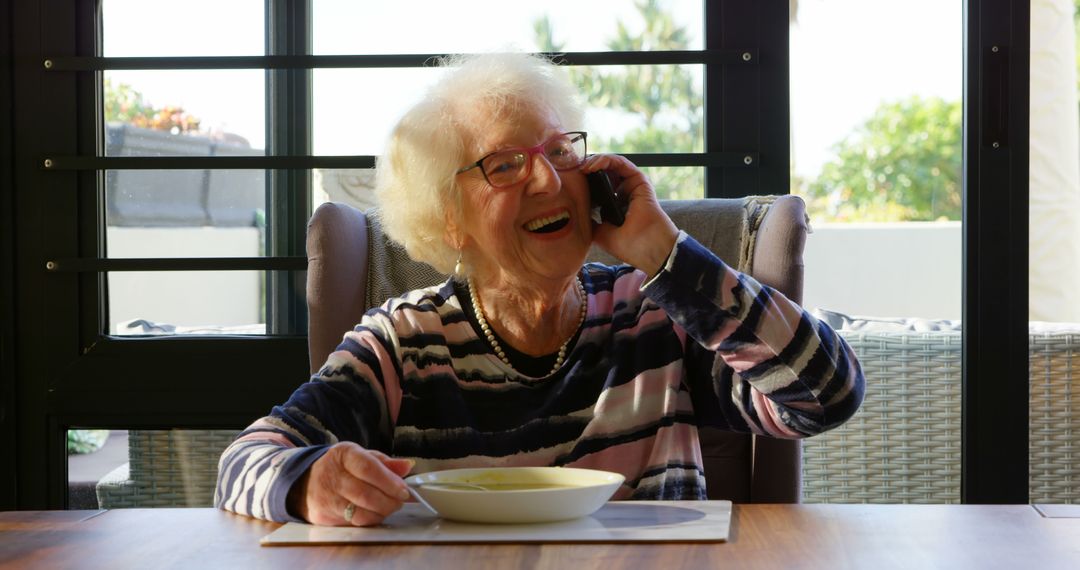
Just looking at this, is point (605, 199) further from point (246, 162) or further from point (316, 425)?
point (246, 162)

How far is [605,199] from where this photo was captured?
5.31 ft

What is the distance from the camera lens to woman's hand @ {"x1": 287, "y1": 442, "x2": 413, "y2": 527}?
3.75 feet

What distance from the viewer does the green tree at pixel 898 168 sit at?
293cm

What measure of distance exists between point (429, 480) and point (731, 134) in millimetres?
1667

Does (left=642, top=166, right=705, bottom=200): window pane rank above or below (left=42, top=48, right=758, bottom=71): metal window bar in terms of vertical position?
below

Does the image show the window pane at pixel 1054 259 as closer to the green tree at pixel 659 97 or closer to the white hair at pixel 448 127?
the green tree at pixel 659 97

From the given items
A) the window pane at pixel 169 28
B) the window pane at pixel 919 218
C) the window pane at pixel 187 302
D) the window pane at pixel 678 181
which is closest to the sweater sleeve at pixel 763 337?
the window pane at pixel 678 181

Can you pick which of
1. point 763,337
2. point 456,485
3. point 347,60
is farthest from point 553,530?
point 347,60

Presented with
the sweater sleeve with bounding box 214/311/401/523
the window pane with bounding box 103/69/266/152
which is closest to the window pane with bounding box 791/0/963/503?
the window pane with bounding box 103/69/266/152

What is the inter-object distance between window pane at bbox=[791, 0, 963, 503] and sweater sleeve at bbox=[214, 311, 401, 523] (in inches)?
55.1

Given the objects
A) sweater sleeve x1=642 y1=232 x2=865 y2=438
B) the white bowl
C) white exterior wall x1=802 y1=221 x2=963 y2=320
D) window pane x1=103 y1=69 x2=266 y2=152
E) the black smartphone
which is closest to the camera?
the white bowl

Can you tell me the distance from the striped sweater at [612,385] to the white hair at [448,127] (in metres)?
0.11

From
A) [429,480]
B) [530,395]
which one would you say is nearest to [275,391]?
[530,395]

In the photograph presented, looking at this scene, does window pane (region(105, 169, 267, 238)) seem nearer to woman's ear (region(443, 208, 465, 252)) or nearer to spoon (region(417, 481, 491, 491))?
woman's ear (region(443, 208, 465, 252))
